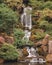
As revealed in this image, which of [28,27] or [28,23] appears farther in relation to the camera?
[28,23]

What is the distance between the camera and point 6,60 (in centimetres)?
3334

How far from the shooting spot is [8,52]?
33.4m

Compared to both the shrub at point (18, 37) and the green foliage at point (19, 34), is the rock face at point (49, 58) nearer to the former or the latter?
the shrub at point (18, 37)

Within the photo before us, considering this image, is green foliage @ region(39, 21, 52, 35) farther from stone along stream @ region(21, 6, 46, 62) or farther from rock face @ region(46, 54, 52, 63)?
rock face @ region(46, 54, 52, 63)

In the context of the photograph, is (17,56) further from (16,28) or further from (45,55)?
(16,28)

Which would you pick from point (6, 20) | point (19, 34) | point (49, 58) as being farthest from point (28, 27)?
point (49, 58)

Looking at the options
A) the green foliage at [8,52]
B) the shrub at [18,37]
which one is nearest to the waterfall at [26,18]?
A: the shrub at [18,37]

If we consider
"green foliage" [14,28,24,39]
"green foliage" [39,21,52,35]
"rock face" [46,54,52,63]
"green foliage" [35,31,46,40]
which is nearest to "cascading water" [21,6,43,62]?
"green foliage" [14,28,24,39]

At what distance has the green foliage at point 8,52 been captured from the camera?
33219 millimetres

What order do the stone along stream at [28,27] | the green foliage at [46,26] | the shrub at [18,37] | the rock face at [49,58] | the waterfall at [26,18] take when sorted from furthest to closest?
the waterfall at [26,18] → the green foliage at [46,26] → the shrub at [18,37] → the stone along stream at [28,27] → the rock face at [49,58]

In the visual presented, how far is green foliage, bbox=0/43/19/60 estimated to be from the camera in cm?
3322

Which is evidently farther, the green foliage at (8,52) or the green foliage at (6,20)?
the green foliage at (6,20)

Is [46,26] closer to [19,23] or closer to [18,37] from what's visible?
[19,23]

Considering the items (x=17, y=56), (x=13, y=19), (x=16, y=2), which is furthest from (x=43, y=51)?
(x=16, y=2)
